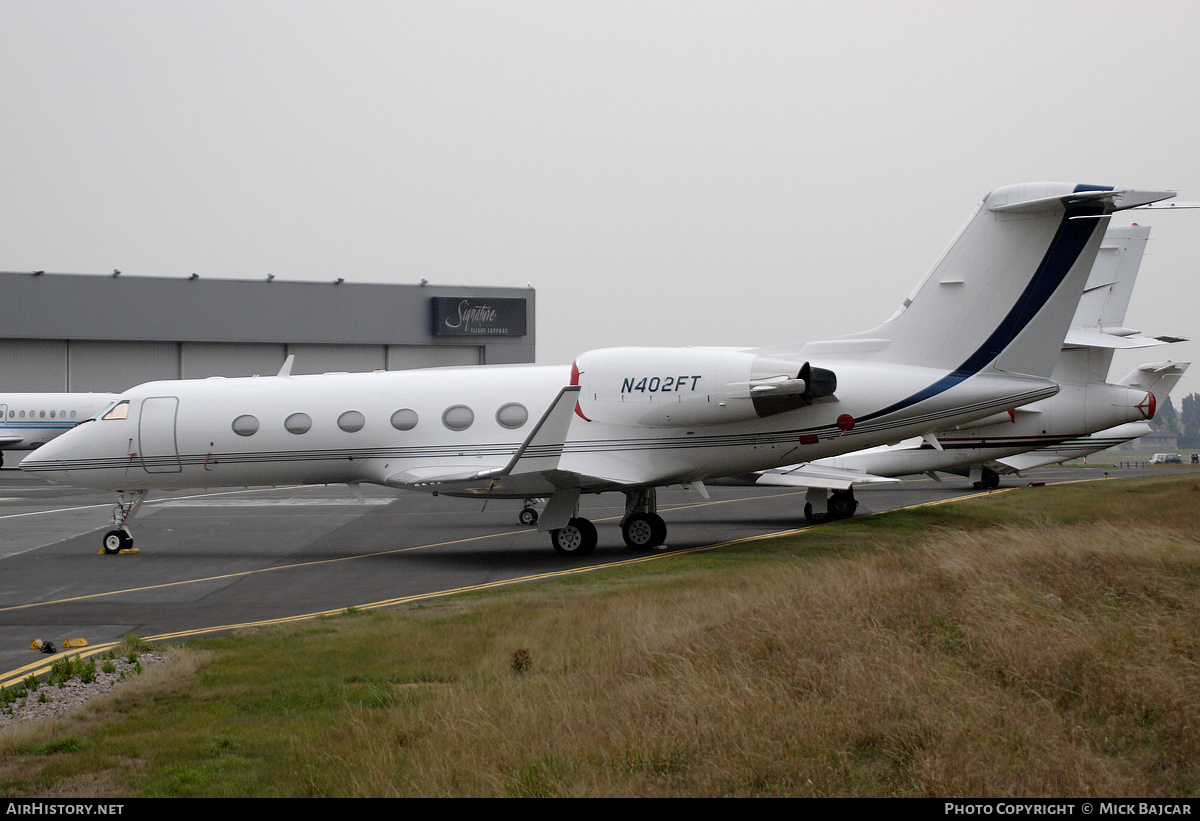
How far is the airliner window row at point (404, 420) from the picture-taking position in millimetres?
18828

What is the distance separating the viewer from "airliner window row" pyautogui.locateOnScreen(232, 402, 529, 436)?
18828 mm

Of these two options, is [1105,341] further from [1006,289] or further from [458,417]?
[458,417]

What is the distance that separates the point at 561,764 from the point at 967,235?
14028 mm

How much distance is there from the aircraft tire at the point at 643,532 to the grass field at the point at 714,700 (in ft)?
24.6

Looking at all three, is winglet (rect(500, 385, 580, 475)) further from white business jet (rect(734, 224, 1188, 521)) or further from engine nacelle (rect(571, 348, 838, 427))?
white business jet (rect(734, 224, 1188, 521))

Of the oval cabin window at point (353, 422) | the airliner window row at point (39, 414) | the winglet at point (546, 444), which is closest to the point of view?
the winglet at point (546, 444)

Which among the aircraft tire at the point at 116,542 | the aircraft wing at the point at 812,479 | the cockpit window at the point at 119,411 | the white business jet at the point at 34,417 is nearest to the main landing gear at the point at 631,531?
the aircraft wing at the point at 812,479

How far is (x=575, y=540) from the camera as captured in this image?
18391mm

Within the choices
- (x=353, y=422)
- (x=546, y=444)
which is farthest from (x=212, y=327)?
(x=546, y=444)

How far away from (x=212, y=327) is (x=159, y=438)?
41737 millimetres

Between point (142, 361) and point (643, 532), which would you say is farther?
point (142, 361)

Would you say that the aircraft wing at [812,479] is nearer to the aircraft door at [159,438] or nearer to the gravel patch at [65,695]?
the aircraft door at [159,438]

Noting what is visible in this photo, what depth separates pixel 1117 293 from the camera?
27.1 m
